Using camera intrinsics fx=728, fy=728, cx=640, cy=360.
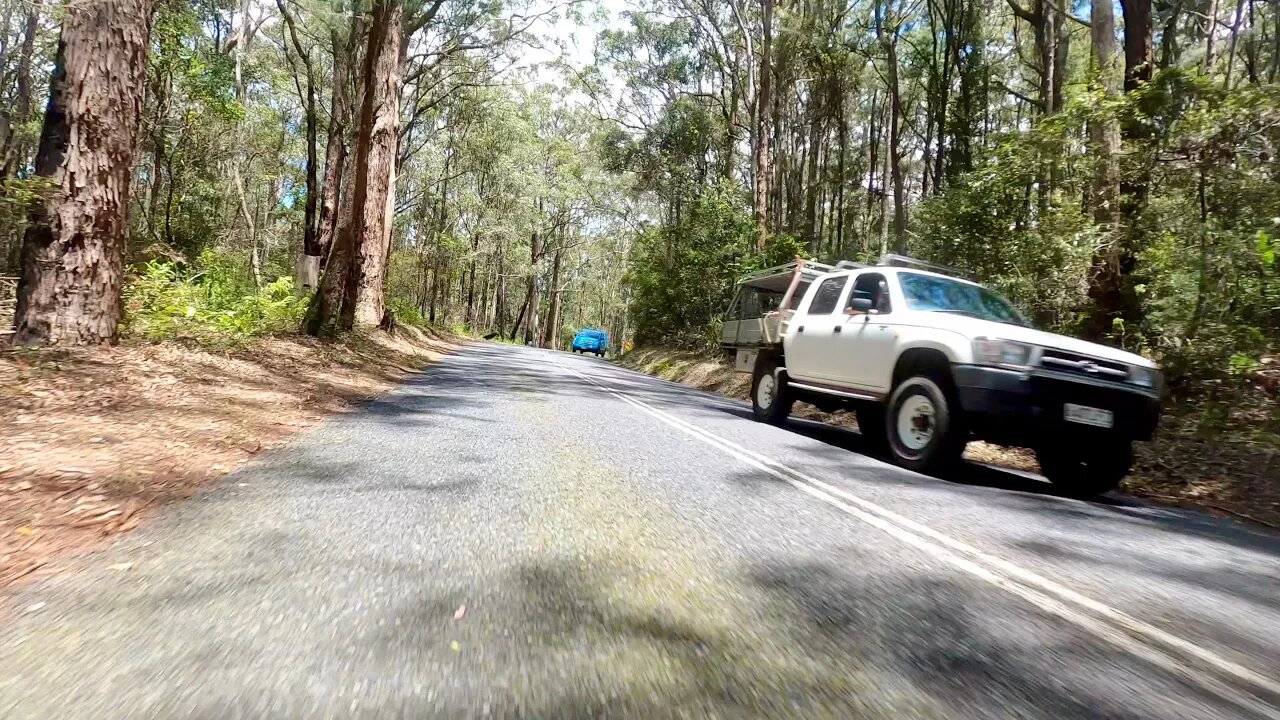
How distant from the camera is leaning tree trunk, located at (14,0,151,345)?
6824 mm

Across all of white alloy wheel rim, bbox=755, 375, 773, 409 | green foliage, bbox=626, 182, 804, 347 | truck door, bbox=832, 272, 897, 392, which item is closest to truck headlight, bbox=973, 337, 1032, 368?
truck door, bbox=832, 272, 897, 392

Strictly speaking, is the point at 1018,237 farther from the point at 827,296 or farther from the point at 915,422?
the point at 915,422

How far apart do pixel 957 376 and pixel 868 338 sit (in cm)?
160

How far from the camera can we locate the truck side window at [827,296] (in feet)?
29.6

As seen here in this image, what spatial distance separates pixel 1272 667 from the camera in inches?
104

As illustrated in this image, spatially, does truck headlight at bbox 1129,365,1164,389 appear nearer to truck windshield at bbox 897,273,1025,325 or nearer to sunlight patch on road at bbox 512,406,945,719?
truck windshield at bbox 897,273,1025,325

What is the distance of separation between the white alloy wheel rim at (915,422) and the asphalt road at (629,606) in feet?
4.61

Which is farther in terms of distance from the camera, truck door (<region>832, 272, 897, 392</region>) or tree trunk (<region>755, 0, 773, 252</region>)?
tree trunk (<region>755, 0, 773, 252</region>)

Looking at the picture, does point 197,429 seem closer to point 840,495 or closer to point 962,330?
point 840,495

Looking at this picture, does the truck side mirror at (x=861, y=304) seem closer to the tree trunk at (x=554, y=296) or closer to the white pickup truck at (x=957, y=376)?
the white pickup truck at (x=957, y=376)

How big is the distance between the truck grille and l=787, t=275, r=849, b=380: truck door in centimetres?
261

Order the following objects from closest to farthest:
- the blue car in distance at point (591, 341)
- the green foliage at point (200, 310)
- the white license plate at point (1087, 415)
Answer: the white license plate at point (1087, 415)
the green foliage at point (200, 310)
the blue car in distance at point (591, 341)

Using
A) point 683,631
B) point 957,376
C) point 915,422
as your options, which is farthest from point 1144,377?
point 683,631

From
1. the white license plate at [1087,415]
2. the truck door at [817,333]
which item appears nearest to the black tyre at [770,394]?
the truck door at [817,333]
